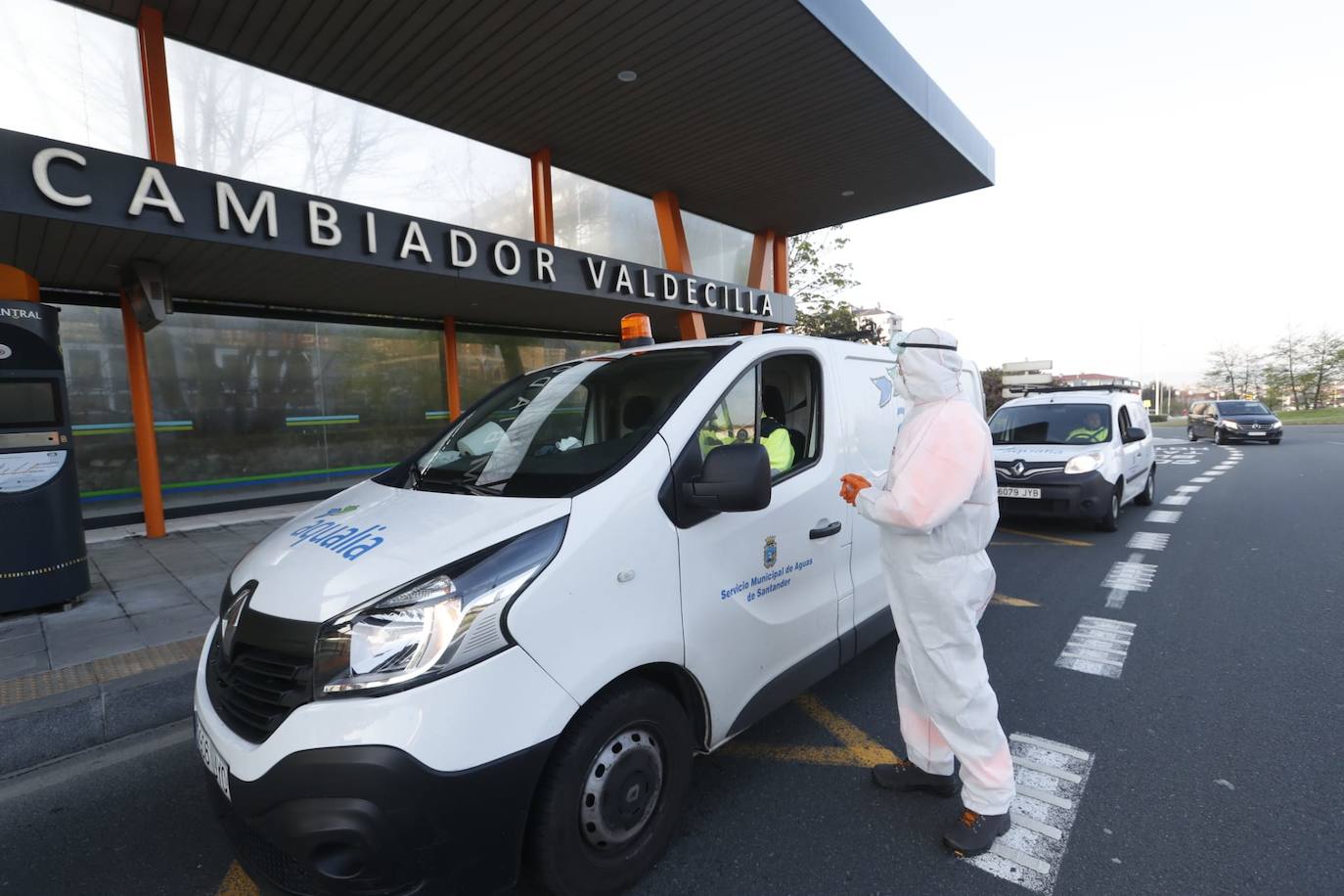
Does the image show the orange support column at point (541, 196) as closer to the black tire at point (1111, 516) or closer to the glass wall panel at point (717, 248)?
the glass wall panel at point (717, 248)

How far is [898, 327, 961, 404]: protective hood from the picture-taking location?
91.0 inches

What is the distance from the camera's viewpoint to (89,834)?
2.45 m

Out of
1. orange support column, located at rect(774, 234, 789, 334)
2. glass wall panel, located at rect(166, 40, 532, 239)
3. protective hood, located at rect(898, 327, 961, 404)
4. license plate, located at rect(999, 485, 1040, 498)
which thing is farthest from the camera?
orange support column, located at rect(774, 234, 789, 334)

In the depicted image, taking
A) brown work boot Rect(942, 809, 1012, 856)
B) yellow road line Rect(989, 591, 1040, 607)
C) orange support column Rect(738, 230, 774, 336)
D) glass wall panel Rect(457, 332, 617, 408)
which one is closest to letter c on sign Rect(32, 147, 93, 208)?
glass wall panel Rect(457, 332, 617, 408)

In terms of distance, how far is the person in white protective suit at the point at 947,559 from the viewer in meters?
2.20

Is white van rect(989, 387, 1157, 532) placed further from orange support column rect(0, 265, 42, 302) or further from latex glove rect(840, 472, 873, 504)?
orange support column rect(0, 265, 42, 302)

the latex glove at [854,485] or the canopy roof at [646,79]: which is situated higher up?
the canopy roof at [646,79]

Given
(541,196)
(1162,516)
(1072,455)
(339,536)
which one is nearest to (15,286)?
(339,536)

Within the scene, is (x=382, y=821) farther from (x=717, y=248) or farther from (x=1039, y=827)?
(x=717, y=248)

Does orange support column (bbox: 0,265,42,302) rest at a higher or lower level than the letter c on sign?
lower

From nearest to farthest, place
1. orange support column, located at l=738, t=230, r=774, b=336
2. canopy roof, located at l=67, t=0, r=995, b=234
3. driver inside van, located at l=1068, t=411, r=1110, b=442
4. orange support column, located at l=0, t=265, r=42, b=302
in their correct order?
orange support column, located at l=0, t=265, r=42, b=302, canopy roof, located at l=67, t=0, r=995, b=234, driver inside van, located at l=1068, t=411, r=1110, b=442, orange support column, located at l=738, t=230, r=774, b=336

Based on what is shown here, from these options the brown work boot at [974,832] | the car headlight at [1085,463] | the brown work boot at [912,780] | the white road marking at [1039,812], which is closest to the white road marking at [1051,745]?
the white road marking at [1039,812]

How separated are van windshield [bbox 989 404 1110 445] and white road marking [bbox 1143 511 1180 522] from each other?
1451mm

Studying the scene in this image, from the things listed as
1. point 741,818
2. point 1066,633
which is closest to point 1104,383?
point 1066,633
